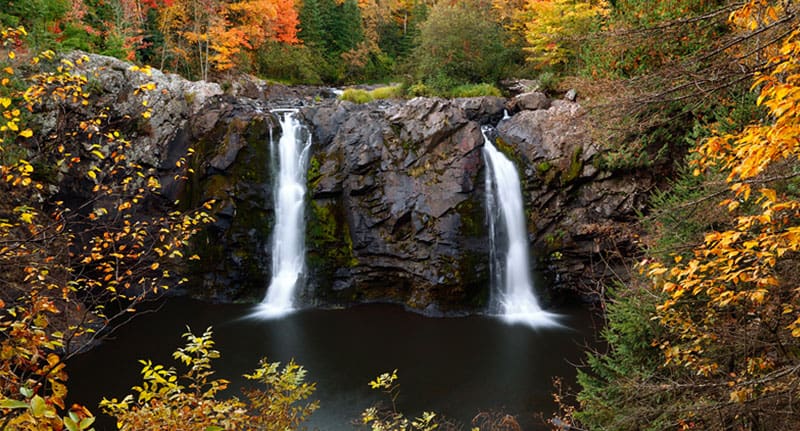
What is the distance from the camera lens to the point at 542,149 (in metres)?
12.9

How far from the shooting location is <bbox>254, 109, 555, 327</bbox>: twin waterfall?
12383 millimetres

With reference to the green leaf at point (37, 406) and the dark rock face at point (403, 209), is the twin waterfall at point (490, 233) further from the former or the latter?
the green leaf at point (37, 406)

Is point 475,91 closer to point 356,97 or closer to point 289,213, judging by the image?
point 356,97

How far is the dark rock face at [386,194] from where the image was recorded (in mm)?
12320

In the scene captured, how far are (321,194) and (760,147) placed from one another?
11.7 metres

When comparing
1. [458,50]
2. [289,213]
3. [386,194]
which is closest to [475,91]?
[458,50]

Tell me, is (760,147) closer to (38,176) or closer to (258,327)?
(258,327)

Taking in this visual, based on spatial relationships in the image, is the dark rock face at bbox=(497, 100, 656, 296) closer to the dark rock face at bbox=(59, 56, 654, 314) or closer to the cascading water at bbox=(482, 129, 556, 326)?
the dark rock face at bbox=(59, 56, 654, 314)

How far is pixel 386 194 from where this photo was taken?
1275 centimetres

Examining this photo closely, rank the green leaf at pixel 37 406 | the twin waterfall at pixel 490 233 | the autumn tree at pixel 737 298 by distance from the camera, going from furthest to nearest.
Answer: the twin waterfall at pixel 490 233 < the autumn tree at pixel 737 298 < the green leaf at pixel 37 406

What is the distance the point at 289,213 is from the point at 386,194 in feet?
10.3

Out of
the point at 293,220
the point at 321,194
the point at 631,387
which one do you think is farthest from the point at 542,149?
the point at 631,387

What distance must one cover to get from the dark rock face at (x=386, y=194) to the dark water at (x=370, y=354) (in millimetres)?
1028

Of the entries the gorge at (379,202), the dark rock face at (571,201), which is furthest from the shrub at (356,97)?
the dark rock face at (571,201)
